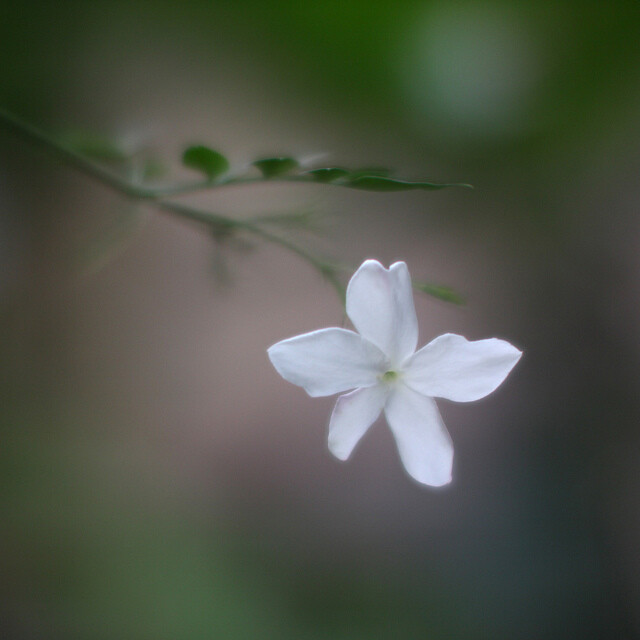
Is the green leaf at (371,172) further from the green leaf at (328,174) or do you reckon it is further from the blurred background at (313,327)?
the blurred background at (313,327)

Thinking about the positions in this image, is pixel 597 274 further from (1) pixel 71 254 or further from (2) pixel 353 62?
(1) pixel 71 254

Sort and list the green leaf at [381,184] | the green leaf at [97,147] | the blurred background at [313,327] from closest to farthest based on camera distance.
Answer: the green leaf at [381,184] < the green leaf at [97,147] < the blurred background at [313,327]

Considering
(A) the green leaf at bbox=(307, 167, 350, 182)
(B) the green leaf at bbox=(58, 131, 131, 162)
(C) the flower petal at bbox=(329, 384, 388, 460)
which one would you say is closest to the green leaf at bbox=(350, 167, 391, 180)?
(A) the green leaf at bbox=(307, 167, 350, 182)

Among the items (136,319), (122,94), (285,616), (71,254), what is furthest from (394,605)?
(122,94)

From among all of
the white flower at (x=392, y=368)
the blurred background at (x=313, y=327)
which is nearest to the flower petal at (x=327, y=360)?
the white flower at (x=392, y=368)

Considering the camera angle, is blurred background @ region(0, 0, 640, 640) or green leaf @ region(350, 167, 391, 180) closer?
green leaf @ region(350, 167, 391, 180)

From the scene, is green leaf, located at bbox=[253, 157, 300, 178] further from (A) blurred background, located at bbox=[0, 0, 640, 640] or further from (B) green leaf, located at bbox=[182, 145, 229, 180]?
(A) blurred background, located at bbox=[0, 0, 640, 640]

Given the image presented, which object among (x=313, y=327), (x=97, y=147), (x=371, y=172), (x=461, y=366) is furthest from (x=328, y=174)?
(x=313, y=327)

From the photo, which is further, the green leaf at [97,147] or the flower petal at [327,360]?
the green leaf at [97,147]
